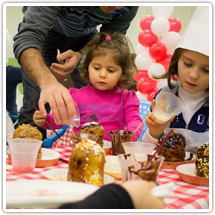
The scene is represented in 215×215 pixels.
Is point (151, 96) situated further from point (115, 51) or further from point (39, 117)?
point (39, 117)

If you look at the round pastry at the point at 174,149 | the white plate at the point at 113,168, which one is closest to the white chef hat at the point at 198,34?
the round pastry at the point at 174,149

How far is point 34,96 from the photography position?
276 cm

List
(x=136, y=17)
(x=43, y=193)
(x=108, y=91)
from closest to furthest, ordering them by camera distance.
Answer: (x=43, y=193)
(x=108, y=91)
(x=136, y=17)

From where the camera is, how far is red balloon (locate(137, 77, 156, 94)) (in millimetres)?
5090

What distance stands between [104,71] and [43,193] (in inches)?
70.3

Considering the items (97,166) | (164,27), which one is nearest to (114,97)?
(97,166)

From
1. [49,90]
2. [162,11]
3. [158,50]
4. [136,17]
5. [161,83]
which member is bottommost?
[49,90]

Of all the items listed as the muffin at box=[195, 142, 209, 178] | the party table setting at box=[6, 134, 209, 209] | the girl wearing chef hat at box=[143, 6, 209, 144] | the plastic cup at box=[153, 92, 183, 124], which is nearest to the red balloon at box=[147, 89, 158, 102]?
the girl wearing chef hat at box=[143, 6, 209, 144]

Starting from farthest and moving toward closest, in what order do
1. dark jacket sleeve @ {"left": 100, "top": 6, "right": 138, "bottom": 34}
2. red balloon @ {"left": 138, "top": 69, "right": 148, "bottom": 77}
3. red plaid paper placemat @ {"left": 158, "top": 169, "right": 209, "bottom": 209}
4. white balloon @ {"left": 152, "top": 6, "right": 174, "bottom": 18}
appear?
1. red balloon @ {"left": 138, "top": 69, "right": 148, "bottom": 77}
2. white balloon @ {"left": 152, "top": 6, "right": 174, "bottom": 18}
3. dark jacket sleeve @ {"left": 100, "top": 6, "right": 138, "bottom": 34}
4. red plaid paper placemat @ {"left": 158, "top": 169, "right": 209, "bottom": 209}

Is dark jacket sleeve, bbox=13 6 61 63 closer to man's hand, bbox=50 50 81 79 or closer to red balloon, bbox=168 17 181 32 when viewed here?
man's hand, bbox=50 50 81 79

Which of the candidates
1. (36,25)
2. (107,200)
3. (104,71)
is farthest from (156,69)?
(107,200)

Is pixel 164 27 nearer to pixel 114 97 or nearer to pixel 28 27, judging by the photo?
pixel 114 97

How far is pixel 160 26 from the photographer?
15.7 feet

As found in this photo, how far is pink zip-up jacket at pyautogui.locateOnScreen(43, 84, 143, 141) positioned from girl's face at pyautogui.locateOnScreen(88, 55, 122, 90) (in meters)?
0.09
